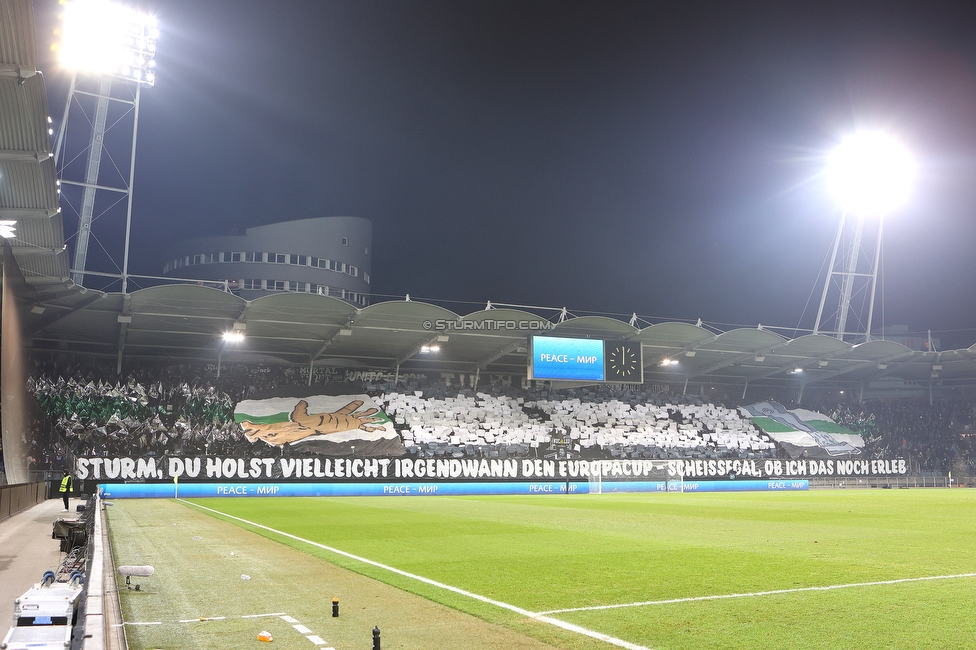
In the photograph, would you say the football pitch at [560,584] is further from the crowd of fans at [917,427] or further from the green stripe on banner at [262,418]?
the crowd of fans at [917,427]

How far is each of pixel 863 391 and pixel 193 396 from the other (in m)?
49.9

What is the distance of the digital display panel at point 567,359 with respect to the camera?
40.4 m

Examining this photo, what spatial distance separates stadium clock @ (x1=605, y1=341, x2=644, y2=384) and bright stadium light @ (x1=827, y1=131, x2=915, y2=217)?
62.3 ft

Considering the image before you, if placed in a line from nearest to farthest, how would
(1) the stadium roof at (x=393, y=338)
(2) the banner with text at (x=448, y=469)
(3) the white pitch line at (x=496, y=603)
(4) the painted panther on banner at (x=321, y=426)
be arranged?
(3) the white pitch line at (x=496, y=603), (2) the banner with text at (x=448, y=469), (1) the stadium roof at (x=393, y=338), (4) the painted panther on banner at (x=321, y=426)

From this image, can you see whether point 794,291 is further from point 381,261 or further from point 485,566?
point 485,566

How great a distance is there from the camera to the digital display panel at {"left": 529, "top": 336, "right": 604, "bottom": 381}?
132ft

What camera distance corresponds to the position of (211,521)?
20.6 meters

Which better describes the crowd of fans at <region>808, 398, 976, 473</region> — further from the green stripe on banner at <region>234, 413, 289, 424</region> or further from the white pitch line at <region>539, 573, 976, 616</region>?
the white pitch line at <region>539, 573, 976, 616</region>

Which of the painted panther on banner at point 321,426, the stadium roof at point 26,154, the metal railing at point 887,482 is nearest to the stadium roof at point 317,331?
the stadium roof at point 26,154

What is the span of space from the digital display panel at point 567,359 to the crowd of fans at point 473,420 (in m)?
6.03

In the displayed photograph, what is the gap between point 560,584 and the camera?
31.4 feet

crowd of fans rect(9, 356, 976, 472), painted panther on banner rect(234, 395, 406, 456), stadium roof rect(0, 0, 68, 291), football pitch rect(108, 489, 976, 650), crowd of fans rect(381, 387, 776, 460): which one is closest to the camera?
football pitch rect(108, 489, 976, 650)

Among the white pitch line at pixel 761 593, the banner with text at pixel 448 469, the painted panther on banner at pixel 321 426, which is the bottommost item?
the banner with text at pixel 448 469

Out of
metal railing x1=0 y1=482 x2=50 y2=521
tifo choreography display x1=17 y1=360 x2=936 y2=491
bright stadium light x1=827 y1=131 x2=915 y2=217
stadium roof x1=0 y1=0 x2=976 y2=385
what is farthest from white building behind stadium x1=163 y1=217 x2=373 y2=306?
bright stadium light x1=827 y1=131 x2=915 y2=217
